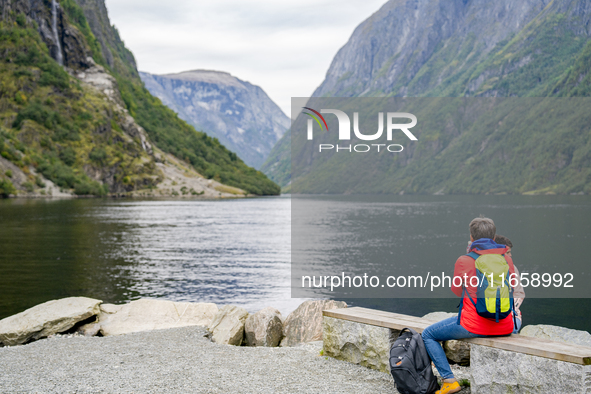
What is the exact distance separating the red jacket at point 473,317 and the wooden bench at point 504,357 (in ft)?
0.45

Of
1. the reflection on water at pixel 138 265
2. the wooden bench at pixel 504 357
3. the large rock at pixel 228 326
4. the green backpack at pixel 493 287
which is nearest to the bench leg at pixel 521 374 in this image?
the wooden bench at pixel 504 357

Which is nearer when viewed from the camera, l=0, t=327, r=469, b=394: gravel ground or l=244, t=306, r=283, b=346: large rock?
l=0, t=327, r=469, b=394: gravel ground

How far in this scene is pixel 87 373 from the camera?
31.4 ft

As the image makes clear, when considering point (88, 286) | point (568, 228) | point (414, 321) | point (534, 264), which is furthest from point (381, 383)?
point (568, 228)

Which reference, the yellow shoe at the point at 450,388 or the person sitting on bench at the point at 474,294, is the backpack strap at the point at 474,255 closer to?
the person sitting on bench at the point at 474,294

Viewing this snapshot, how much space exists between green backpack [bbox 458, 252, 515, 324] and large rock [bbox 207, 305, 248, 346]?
299 inches

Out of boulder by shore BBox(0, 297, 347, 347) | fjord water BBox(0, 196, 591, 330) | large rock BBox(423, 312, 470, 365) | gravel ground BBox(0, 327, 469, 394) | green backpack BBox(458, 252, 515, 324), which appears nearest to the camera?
green backpack BBox(458, 252, 515, 324)

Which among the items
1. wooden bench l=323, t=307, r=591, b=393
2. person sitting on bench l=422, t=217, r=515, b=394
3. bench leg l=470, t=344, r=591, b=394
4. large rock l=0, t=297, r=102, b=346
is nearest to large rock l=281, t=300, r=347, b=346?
wooden bench l=323, t=307, r=591, b=393

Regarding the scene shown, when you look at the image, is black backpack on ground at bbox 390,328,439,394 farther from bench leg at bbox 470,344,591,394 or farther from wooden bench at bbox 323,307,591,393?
bench leg at bbox 470,344,591,394

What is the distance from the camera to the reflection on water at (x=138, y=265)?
1029 inches

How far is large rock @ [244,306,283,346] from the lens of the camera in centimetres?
1355
